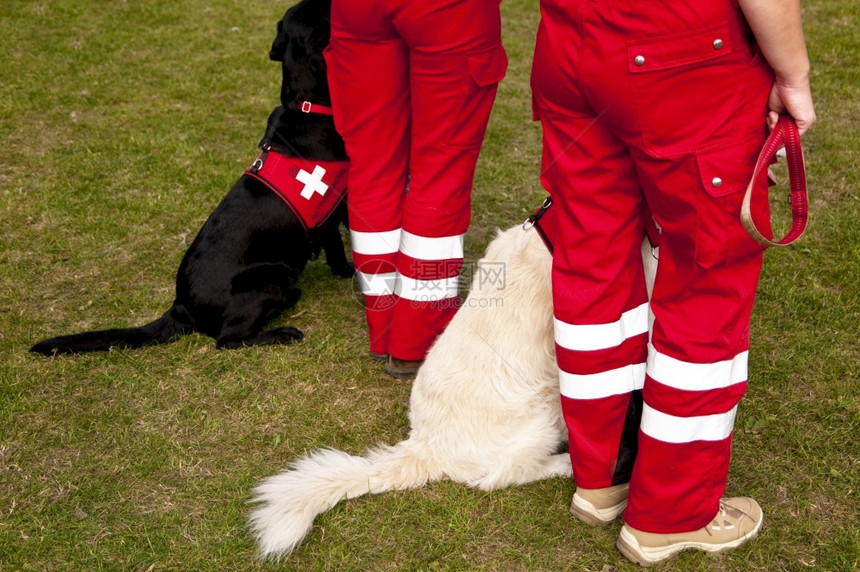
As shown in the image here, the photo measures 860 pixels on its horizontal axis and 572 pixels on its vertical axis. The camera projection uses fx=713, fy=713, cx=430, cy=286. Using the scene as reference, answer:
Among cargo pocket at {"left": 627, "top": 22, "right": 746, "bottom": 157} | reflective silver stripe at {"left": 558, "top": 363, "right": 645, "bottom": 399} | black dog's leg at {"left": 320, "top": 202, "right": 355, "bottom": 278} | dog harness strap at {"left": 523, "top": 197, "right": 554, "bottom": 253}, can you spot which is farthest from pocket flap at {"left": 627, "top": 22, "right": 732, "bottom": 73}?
black dog's leg at {"left": 320, "top": 202, "right": 355, "bottom": 278}

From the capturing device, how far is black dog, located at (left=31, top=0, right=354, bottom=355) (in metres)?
3.42

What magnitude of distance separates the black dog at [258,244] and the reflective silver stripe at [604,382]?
5.70 ft

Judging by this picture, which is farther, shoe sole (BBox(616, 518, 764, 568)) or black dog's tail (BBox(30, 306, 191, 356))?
black dog's tail (BBox(30, 306, 191, 356))

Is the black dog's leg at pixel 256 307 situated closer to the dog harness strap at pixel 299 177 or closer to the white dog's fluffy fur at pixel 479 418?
the dog harness strap at pixel 299 177

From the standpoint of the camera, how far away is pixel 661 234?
6.97 ft

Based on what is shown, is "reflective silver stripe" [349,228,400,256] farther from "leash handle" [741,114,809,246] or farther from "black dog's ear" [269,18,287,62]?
"leash handle" [741,114,809,246]

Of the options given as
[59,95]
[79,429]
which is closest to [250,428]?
[79,429]

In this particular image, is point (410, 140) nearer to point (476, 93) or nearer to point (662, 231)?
point (476, 93)

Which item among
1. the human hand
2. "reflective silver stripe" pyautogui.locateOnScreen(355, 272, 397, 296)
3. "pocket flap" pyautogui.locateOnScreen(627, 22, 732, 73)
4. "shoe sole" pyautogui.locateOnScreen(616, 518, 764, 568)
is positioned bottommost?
"shoe sole" pyautogui.locateOnScreen(616, 518, 764, 568)

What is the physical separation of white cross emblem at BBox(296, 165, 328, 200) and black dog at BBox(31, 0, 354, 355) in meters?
0.01

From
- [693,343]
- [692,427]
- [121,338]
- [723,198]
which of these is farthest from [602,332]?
[121,338]

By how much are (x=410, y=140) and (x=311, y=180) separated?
0.63m

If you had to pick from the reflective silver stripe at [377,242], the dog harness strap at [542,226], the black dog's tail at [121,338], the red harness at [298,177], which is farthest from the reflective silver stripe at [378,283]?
the dog harness strap at [542,226]

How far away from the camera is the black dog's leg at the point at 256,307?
3.58m
